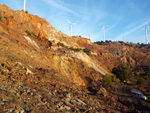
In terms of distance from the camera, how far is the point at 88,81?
70.3 feet

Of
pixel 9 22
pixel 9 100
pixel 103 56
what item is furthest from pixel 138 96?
pixel 103 56

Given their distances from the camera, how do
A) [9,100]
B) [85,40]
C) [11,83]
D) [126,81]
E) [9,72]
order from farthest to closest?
[85,40] → [126,81] → [9,72] → [11,83] → [9,100]

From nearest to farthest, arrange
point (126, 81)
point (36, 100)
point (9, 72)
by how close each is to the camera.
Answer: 1. point (36, 100)
2. point (9, 72)
3. point (126, 81)

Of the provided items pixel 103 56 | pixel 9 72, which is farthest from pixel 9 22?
pixel 103 56

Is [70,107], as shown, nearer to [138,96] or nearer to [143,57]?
[138,96]

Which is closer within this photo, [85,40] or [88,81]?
[88,81]

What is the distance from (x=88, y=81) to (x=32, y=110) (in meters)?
17.9

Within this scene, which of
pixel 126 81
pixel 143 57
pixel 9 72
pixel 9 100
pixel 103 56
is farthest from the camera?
pixel 143 57

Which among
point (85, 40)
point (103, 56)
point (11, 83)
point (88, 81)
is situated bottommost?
point (88, 81)

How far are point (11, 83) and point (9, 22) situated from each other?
1731cm

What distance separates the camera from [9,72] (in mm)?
6367

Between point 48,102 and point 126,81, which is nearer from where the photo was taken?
point 48,102

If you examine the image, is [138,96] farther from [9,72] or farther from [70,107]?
[9,72]

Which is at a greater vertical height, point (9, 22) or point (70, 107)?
point (9, 22)
